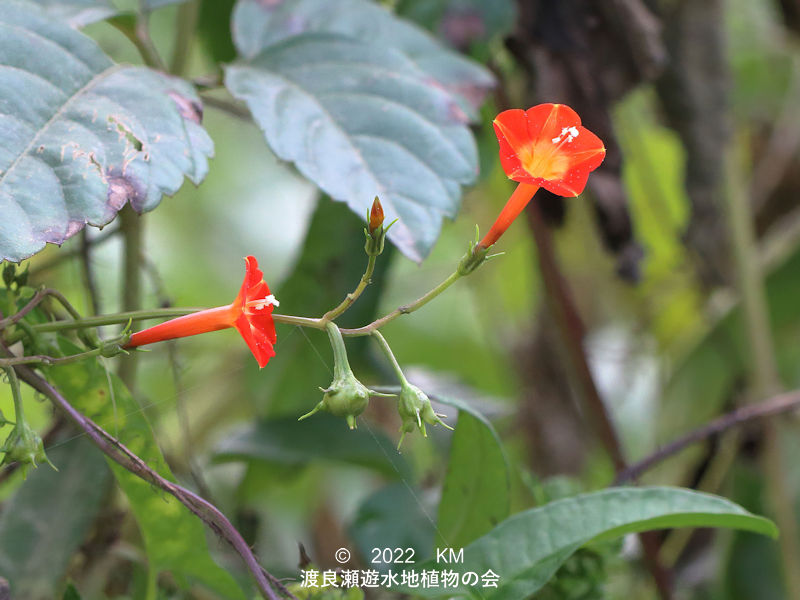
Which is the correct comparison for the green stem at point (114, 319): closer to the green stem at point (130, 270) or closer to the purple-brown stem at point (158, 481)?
the purple-brown stem at point (158, 481)

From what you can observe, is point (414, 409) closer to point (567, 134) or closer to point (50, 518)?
point (567, 134)

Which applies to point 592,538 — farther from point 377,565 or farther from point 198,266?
point 198,266

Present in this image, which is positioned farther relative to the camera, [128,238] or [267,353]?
[128,238]

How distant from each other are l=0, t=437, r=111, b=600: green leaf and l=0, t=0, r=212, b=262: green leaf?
0.75 feet

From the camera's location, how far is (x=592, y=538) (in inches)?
19.4

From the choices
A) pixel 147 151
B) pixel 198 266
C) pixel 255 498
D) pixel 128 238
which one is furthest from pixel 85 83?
pixel 198 266

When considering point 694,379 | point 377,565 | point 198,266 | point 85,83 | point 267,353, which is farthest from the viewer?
point 198,266

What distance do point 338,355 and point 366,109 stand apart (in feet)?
0.89

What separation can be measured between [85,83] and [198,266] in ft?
4.34

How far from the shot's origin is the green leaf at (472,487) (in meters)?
0.56

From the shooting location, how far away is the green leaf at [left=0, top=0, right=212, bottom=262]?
1.38 feet

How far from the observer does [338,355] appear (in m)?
0.41

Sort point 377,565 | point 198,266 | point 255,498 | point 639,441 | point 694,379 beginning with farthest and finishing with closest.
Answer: point 198,266
point 639,441
point 694,379
point 255,498
point 377,565

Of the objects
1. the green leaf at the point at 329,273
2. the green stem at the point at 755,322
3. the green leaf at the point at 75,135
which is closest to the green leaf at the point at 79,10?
the green leaf at the point at 75,135
